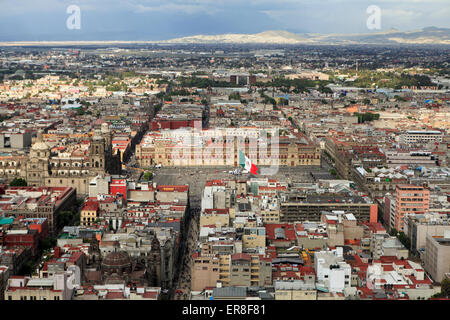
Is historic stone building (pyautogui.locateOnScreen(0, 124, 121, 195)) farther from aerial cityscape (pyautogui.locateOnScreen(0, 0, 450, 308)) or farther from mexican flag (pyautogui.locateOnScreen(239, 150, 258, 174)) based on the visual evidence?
mexican flag (pyautogui.locateOnScreen(239, 150, 258, 174))

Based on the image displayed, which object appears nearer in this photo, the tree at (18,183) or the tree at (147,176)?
the tree at (18,183)

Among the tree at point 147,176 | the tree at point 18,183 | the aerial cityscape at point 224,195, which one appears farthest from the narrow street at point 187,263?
the tree at point 18,183

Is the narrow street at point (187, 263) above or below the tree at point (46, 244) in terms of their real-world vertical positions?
below

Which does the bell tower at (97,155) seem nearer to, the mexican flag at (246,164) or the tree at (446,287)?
the mexican flag at (246,164)

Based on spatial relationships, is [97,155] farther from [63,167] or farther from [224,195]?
[224,195]

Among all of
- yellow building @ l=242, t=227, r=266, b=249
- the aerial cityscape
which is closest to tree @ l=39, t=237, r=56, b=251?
the aerial cityscape
